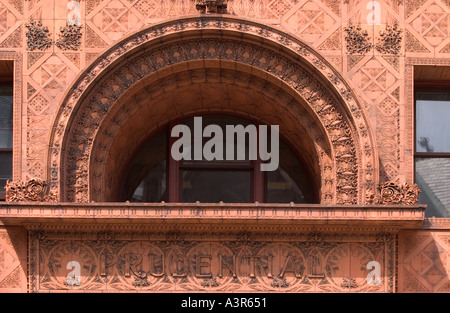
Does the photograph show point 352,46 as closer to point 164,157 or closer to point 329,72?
point 329,72

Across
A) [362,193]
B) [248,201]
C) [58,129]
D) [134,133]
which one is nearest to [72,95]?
[58,129]

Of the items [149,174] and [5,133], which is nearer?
[5,133]

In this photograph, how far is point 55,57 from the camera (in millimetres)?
18625

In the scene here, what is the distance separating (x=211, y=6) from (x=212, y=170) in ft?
11.4

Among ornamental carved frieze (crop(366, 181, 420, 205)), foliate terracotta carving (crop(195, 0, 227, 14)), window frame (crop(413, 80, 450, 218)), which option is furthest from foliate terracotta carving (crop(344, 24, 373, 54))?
ornamental carved frieze (crop(366, 181, 420, 205))

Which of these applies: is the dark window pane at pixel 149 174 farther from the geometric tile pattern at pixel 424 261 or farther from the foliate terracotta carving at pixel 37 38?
the geometric tile pattern at pixel 424 261

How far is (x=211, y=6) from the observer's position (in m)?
18.7

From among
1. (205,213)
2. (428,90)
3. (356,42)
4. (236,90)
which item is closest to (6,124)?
(236,90)

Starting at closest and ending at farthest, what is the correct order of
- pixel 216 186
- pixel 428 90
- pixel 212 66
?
pixel 212 66, pixel 428 90, pixel 216 186

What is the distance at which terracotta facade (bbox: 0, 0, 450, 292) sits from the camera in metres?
17.9

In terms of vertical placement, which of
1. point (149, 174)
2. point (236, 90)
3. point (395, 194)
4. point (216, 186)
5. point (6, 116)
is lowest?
point (395, 194)

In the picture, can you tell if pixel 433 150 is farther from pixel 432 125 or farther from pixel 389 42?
pixel 389 42

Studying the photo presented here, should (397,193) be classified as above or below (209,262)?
above

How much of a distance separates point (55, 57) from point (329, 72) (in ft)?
16.2
